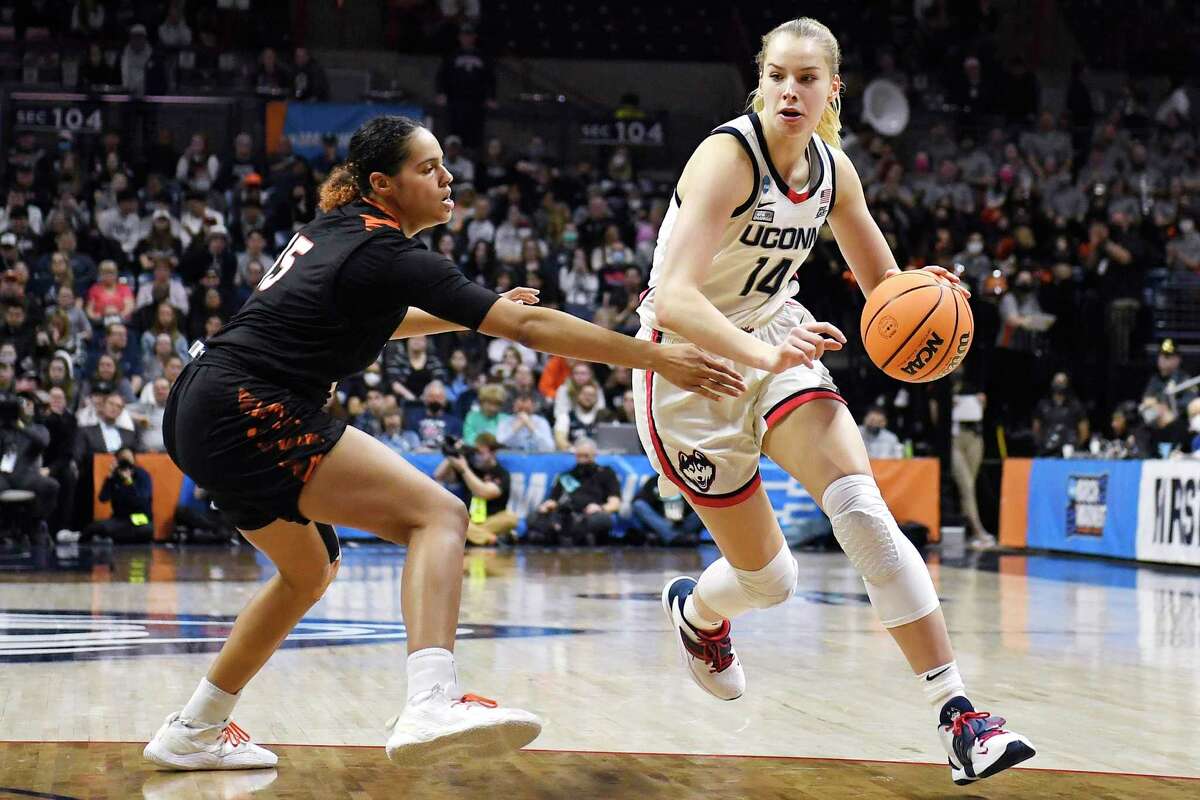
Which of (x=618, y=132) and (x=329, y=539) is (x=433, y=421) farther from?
(x=329, y=539)

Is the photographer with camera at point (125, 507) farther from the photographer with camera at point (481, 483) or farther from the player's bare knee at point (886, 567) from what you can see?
the player's bare knee at point (886, 567)

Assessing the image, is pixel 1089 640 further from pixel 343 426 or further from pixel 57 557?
pixel 57 557

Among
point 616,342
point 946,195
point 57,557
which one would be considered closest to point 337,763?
point 616,342

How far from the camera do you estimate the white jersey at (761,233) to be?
4.49m

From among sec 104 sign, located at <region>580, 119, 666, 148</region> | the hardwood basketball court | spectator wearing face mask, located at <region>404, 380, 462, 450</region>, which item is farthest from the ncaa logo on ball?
sec 104 sign, located at <region>580, 119, 666, 148</region>

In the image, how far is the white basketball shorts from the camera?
14.9 feet

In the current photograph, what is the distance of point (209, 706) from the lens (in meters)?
4.31

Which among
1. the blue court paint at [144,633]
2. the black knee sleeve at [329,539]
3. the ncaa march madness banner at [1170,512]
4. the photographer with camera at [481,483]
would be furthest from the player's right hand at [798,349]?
the photographer with camera at [481,483]

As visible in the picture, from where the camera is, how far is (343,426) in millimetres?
4062

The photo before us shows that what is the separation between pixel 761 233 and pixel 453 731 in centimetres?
180

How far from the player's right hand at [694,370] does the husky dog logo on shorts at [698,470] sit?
916 mm

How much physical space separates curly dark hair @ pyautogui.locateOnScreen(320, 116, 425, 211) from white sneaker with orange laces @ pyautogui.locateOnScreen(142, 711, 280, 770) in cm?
150

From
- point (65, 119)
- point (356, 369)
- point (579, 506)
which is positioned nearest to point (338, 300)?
point (356, 369)

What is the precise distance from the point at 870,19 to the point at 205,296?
41.2 ft
